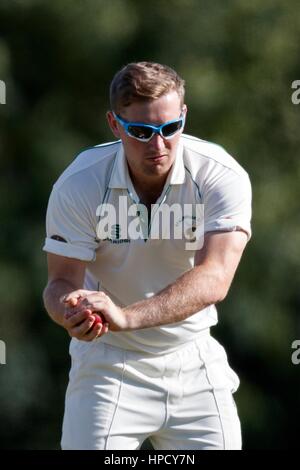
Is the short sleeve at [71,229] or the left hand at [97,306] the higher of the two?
the short sleeve at [71,229]

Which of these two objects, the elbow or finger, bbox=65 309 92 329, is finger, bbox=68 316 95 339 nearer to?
finger, bbox=65 309 92 329

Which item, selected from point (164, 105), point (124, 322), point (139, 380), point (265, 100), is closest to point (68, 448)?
point (139, 380)

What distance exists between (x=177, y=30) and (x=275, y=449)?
122 inches

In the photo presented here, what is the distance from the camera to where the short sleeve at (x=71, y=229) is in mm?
4730

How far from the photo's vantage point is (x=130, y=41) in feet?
31.6

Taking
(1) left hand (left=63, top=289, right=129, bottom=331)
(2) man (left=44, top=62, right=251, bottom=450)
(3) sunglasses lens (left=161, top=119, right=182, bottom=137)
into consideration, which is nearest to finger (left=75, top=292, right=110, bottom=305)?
(1) left hand (left=63, top=289, right=129, bottom=331)

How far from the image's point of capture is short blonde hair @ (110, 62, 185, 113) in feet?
15.3

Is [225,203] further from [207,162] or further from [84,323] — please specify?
[84,323]

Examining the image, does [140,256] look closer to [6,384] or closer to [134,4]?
[6,384]

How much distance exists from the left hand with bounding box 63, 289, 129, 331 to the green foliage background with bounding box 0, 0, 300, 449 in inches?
196

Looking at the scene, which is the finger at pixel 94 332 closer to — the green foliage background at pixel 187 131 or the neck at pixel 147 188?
the neck at pixel 147 188

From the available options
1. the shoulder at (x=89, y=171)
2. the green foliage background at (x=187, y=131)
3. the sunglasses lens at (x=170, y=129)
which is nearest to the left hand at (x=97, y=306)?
the shoulder at (x=89, y=171)

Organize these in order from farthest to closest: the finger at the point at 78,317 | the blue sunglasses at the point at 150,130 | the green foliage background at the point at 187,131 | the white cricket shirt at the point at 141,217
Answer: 1. the green foliage background at the point at 187,131
2. the white cricket shirt at the point at 141,217
3. the blue sunglasses at the point at 150,130
4. the finger at the point at 78,317

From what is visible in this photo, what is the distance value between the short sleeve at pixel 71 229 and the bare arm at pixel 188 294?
1.31 ft
